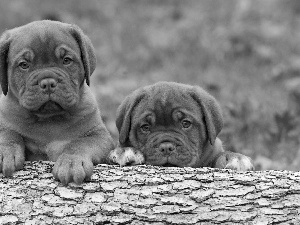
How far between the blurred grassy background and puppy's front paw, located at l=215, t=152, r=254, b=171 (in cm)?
147

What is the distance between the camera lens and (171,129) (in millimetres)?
7234

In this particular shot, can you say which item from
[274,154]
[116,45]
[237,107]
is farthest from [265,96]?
[116,45]

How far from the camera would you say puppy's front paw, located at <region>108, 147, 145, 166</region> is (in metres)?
7.04

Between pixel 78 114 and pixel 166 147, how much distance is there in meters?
0.99

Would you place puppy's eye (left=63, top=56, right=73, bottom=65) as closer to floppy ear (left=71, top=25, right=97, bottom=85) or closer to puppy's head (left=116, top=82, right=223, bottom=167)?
floppy ear (left=71, top=25, right=97, bottom=85)

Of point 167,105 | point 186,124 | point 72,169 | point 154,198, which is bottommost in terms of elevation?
point 154,198

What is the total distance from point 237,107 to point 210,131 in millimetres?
3484

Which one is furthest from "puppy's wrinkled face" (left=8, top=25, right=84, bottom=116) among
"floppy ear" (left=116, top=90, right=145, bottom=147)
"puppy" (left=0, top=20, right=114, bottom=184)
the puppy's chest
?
"floppy ear" (left=116, top=90, right=145, bottom=147)

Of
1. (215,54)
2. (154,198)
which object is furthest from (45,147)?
(215,54)

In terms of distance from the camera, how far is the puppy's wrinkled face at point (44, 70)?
681cm

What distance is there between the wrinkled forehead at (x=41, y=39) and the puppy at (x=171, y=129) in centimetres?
86

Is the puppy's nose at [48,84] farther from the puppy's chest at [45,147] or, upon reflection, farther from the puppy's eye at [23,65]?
the puppy's chest at [45,147]

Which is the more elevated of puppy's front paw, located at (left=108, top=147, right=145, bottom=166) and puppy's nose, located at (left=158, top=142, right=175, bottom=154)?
puppy's nose, located at (left=158, top=142, right=175, bottom=154)

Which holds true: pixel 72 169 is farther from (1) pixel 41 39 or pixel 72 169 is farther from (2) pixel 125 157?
(1) pixel 41 39
